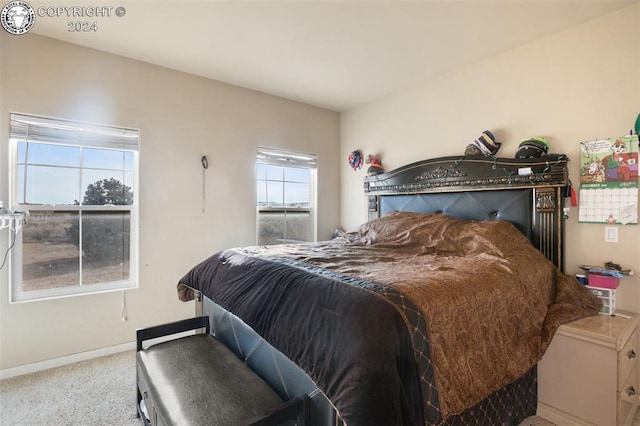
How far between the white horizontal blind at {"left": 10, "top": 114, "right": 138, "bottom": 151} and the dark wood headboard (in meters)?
2.64

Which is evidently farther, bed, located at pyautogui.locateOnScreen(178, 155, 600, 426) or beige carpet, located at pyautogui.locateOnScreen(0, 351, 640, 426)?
beige carpet, located at pyautogui.locateOnScreen(0, 351, 640, 426)

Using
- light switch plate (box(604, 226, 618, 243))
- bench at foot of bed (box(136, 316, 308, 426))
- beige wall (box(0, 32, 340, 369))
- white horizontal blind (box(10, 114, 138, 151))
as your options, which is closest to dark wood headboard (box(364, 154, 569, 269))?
light switch plate (box(604, 226, 618, 243))

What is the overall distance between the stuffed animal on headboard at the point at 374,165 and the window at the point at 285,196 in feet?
2.51

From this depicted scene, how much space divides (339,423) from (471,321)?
0.73 meters

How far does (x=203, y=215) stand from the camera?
3242mm

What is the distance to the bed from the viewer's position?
1.09 meters

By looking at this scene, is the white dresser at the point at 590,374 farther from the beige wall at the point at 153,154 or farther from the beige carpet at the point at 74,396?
the beige wall at the point at 153,154

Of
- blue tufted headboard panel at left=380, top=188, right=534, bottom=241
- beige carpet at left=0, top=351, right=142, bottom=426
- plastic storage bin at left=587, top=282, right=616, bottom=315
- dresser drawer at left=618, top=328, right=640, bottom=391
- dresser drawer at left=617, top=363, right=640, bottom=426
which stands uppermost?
blue tufted headboard panel at left=380, top=188, right=534, bottom=241

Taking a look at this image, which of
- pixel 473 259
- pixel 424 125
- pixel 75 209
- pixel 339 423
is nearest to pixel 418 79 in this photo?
pixel 424 125

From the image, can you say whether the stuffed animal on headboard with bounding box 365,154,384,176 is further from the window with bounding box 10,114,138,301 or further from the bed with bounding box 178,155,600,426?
the window with bounding box 10,114,138,301

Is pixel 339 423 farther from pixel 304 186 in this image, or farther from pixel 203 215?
pixel 304 186

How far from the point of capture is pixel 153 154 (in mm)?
2943

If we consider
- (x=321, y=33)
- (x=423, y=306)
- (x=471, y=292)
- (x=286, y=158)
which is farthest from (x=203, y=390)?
(x=286, y=158)

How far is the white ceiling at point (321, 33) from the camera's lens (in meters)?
2.10
